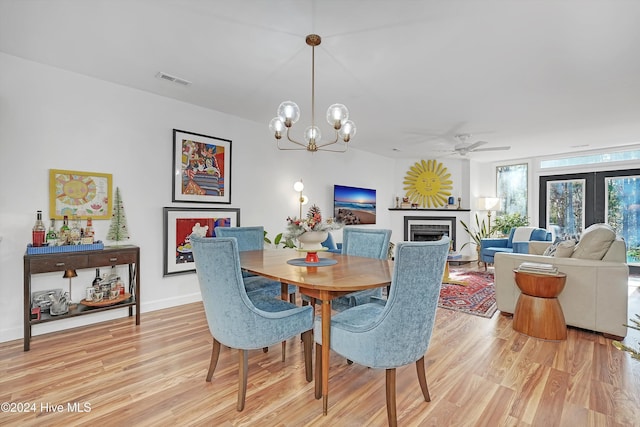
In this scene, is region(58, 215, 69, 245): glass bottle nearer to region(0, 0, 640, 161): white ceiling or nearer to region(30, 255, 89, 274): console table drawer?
region(30, 255, 89, 274): console table drawer

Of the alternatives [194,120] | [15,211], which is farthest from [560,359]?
[15,211]

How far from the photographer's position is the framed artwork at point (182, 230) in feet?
11.7

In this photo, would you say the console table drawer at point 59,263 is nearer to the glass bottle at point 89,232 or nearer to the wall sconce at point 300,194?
the glass bottle at point 89,232

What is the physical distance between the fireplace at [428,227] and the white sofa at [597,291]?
3929 mm

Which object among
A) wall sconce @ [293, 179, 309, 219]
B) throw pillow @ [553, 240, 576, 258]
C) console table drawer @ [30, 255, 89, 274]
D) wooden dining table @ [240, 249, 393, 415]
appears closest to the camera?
wooden dining table @ [240, 249, 393, 415]

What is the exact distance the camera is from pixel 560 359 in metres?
2.40

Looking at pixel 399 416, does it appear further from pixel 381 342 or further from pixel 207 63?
pixel 207 63

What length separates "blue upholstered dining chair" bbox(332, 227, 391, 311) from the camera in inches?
95.5

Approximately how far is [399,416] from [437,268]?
88cm

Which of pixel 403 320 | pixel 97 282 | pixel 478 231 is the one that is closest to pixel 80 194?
pixel 97 282

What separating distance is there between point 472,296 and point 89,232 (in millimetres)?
4471

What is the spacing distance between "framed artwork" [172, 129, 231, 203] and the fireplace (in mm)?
4511

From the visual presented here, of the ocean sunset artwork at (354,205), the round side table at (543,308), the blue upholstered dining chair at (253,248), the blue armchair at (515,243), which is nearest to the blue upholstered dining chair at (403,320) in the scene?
the blue upholstered dining chair at (253,248)

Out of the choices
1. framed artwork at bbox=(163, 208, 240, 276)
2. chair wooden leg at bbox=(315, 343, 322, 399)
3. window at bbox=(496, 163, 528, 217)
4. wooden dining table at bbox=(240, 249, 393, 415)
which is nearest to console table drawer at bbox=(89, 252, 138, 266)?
framed artwork at bbox=(163, 208, 240, 276)
